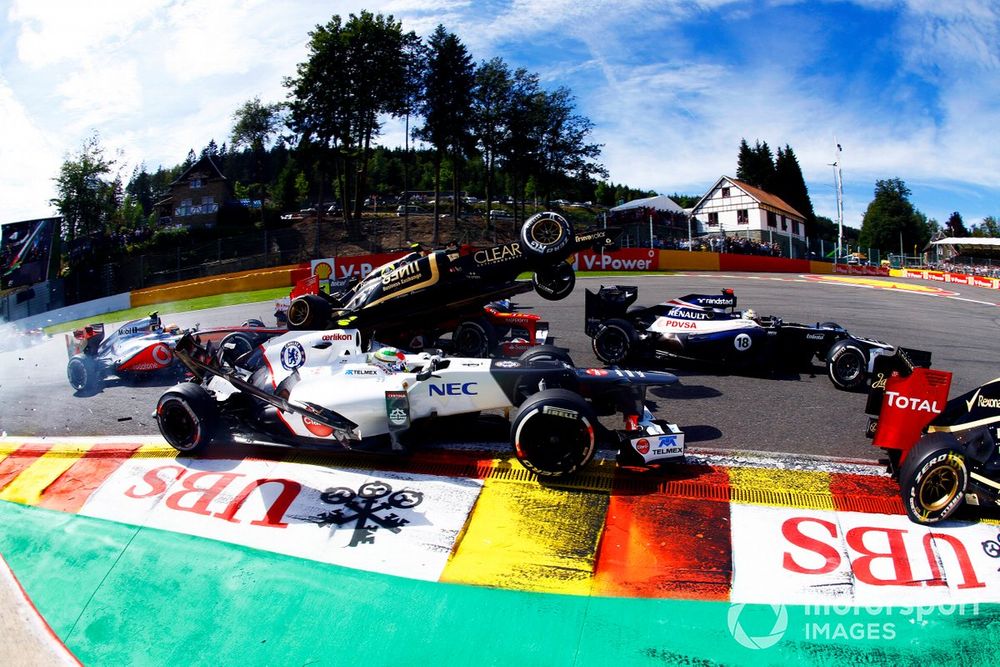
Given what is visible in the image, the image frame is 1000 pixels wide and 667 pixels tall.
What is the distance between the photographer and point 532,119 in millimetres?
35219

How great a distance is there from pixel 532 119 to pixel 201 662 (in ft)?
108

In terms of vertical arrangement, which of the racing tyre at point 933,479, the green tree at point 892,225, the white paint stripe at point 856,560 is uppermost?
the green tree at point 892,225

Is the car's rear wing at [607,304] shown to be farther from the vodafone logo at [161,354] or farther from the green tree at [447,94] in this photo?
the green tree at [447,94]

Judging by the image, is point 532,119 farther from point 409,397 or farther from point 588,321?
point 409,397

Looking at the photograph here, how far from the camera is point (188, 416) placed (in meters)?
8.39

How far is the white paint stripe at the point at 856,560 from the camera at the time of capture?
559 centimetres

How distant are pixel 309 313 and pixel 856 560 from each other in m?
7.96

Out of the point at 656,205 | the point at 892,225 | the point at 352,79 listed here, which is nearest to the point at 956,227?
the point at 892,225

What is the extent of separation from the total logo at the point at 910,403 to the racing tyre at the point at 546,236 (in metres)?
5.42

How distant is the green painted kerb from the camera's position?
16.8 ft

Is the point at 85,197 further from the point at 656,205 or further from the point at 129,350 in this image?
the point at 656,205

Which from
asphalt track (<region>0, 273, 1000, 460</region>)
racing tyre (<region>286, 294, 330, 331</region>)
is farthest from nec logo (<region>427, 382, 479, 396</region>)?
racing tyre (<region>286, 294, 330, 331</region>)

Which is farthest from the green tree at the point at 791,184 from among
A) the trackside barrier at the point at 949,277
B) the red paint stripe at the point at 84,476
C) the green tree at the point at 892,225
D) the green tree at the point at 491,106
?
the red paint stripe at the point at 84,476

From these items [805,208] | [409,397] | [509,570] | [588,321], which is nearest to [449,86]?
[588,321]
